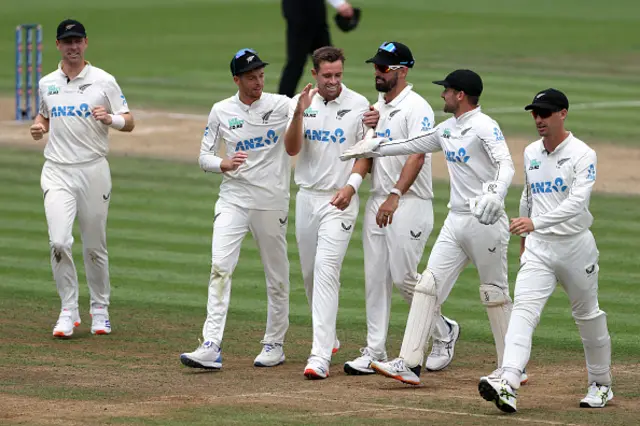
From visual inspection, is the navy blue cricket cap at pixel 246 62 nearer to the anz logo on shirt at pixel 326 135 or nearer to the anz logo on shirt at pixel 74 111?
the anz logo on shirt at pixel 326 135

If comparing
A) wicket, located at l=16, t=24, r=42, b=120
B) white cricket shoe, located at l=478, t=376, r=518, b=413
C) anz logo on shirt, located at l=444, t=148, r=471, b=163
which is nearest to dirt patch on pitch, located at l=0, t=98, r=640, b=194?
wicket, located at l=16, t=24, r=42, b=120

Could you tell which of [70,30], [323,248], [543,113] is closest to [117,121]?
[70,30]

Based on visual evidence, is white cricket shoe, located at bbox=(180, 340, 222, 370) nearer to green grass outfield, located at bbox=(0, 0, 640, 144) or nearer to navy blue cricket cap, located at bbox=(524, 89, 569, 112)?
navy blue cricket cap, located at bbox=(524, 89, 569, 112)

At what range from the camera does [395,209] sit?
9.21 meters

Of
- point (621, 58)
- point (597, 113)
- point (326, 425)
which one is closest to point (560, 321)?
point (326, 425)

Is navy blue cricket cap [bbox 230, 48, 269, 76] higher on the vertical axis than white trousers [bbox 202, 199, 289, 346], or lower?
higher

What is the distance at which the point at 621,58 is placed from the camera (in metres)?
24.1

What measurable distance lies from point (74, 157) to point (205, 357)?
2.06m

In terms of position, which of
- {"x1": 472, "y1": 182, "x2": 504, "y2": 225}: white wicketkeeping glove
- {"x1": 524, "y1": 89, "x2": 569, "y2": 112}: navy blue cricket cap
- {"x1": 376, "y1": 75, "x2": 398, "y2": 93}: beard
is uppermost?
{"x1": 376, "y1": 75, "x2": 398, "y2": 93}: beard

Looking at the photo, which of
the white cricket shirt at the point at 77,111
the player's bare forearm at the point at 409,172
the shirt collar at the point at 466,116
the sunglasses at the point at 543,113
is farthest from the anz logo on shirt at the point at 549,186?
the white cricket shirt at the point at 77,111

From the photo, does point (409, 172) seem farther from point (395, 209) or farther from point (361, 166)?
point (361, 166)

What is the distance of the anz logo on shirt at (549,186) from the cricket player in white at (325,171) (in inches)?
54.6

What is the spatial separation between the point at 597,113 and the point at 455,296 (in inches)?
311

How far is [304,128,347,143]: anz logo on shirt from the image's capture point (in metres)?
9.45
